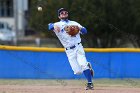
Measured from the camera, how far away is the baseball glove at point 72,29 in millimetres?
10852

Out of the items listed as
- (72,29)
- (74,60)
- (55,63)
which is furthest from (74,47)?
(55,63)

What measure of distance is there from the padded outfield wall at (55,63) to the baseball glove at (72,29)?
3.27 m

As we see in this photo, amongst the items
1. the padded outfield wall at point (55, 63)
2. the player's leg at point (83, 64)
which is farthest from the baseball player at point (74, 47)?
the padded outfield wall at point (55, 63)

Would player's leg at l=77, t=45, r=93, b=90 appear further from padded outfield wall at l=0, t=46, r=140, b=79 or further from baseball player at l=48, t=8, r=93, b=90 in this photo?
padded outfield wall at l=0, t=46, r=140, b=79

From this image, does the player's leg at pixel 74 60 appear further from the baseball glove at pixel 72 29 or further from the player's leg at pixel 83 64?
the baseball glove at pixel 72 29

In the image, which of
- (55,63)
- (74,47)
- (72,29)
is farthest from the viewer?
(55,63)

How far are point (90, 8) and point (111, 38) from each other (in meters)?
2.96

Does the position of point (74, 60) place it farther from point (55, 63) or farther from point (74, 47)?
point (55, 63)

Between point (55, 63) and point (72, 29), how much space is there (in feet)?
11.6

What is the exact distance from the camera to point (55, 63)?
46.8 ft

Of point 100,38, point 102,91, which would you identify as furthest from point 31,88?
point 100,38

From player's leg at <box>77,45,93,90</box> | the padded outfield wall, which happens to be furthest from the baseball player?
the padded outfield wall

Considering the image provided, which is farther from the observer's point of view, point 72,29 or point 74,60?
point 74,60

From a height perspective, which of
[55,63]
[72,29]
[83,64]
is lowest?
[55,63]
